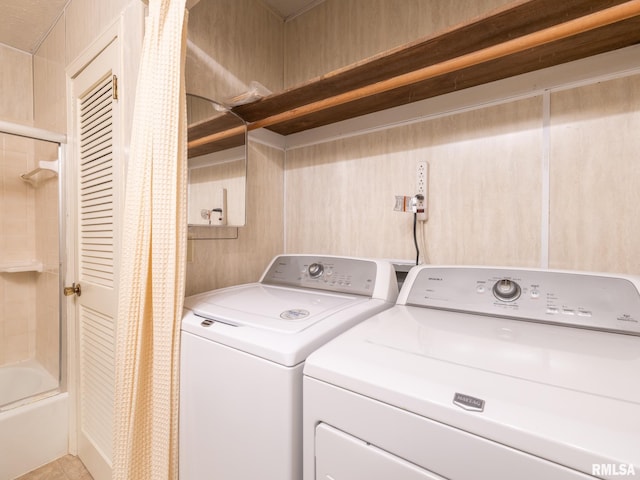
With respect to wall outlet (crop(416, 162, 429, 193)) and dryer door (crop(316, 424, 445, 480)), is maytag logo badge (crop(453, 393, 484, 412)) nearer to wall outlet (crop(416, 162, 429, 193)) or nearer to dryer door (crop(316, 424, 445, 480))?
dryer door (crop(316, 424, 445, 480))

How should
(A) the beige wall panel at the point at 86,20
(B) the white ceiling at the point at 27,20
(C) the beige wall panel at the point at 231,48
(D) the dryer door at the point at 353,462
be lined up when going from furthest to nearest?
(B) the white ceiling at the point at 27,20, (C) the beige wall panel at the point at 231,48, (A) the beige wall panel at the point at 86,20, (D) the dryer door at the point at 353,462

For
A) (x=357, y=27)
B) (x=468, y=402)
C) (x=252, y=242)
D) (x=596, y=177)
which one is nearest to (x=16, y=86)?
(x=252, y=242)

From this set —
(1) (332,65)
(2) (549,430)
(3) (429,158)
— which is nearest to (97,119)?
(1) (332,65)

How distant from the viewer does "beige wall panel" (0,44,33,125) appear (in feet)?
7.19

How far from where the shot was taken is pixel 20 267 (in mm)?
2184

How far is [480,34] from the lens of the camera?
95 centimetres

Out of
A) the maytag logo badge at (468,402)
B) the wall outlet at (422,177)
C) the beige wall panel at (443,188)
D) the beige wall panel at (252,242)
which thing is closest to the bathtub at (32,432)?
the beige wall panel at (252,242)

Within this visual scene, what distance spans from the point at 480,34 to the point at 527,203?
25.1 inches

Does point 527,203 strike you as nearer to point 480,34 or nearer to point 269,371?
point 480,34

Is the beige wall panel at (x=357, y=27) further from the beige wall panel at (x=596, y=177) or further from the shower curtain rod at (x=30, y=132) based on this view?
the shower curtain rod at (x=30, y=132)

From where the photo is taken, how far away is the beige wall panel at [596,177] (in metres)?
1.00

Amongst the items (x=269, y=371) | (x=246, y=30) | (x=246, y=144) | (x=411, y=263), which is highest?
(x=246, y=30)

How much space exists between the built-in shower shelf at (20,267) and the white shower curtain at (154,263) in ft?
5.82

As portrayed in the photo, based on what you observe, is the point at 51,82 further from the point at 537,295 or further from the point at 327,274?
the point at 537,295
